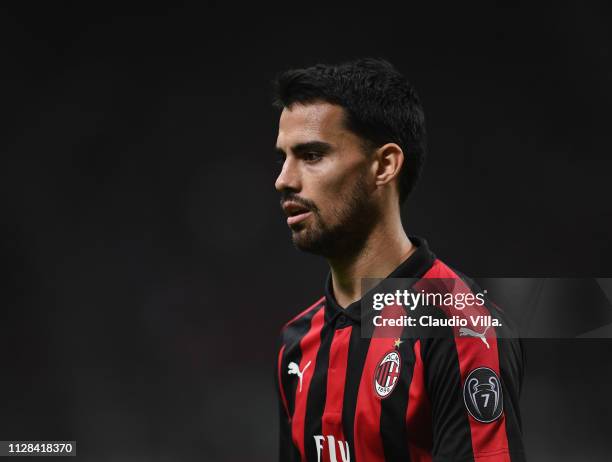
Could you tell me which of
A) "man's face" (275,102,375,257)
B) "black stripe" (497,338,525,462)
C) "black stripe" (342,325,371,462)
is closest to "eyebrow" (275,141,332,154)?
"man's face" (275,102,375,257)

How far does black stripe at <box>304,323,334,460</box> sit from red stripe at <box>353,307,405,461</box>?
0.14 m

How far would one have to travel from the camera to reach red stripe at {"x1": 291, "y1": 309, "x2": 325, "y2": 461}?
6.44 ft

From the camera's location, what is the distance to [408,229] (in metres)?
4.98

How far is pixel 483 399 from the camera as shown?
1.57 m

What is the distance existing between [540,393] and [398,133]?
139 inches

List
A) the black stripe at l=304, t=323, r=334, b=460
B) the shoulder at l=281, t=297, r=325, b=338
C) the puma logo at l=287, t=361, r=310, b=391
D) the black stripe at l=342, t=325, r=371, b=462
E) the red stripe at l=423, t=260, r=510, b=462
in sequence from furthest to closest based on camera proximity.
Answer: the shoulder at l=281, t=297, r=325, b=338 < the puma logo at l=287, t=361, r=310, b=391 < the black stripe at l=304, t=323, r=334, b=460 < the black stripe at l=342, t=325, r=371, b=462 < the red stripe at l=423, t=260, r=510, b=462

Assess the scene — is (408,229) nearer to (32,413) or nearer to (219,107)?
(219,107)

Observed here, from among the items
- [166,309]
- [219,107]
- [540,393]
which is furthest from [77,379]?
[540,393]

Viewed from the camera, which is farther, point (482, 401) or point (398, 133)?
point (398, 133)

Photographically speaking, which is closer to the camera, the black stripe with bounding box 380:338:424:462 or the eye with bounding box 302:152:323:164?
the black stripe with bounding box 380:338:424:462

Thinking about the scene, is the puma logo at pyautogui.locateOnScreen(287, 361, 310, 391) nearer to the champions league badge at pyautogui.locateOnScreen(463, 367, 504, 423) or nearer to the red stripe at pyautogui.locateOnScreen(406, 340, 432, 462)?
the red stripe at pyautogui.locateOnScreen(406, 340, 432, 462)

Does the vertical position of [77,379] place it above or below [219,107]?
below

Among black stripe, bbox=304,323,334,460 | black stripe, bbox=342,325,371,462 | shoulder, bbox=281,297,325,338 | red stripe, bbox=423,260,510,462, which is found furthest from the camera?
shoulder, bbox=281,297,325,338

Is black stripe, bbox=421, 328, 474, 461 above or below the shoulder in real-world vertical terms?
below
